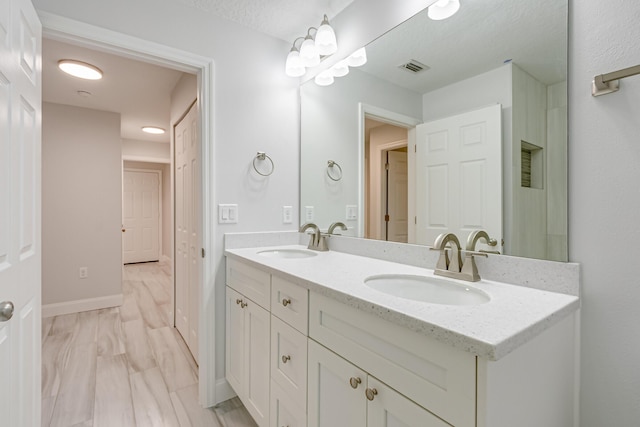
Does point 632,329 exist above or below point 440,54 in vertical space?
below

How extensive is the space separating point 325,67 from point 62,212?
333cm

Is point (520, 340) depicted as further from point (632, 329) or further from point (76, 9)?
point (76, 9)

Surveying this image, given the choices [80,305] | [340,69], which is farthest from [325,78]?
[80,305]

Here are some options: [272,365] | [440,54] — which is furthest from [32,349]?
[440,54]

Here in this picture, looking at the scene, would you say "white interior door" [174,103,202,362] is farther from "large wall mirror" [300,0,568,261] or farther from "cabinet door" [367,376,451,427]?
"cabinet door" [367,376,451,427]

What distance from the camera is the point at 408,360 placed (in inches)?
30.0

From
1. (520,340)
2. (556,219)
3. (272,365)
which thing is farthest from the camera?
(272,365)

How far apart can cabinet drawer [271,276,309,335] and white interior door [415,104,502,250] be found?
0.62 metres

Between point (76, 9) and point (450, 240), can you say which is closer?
point (450, 240)

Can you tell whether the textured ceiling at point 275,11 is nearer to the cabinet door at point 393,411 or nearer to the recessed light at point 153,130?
the cabinet door at point 393,411

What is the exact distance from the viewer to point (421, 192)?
4.69 feet

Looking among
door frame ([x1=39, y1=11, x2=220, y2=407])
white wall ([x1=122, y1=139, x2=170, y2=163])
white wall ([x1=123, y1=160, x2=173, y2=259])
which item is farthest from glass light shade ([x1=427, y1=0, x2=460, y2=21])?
white wall ([x1=123, y1=160, x2=173, y2=259])

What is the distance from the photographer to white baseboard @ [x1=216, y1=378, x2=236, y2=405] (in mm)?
1811

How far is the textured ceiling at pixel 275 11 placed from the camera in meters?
1.71
